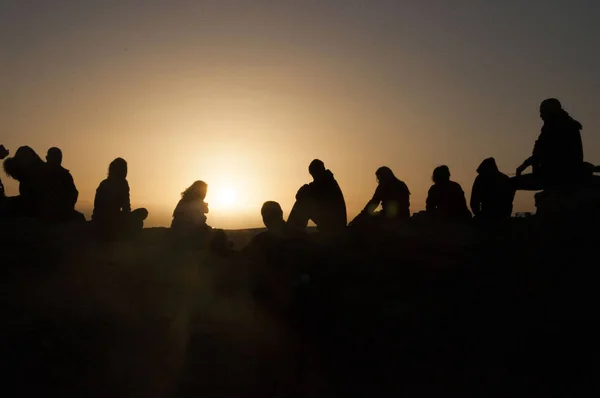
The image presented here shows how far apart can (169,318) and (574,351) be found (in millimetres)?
5263

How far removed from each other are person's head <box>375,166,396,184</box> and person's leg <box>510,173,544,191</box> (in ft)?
7.29

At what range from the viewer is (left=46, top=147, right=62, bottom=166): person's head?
1201 cm

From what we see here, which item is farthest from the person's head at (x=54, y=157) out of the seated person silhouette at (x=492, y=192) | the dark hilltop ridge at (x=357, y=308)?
the seated person silhouette at (x=492, y=192)

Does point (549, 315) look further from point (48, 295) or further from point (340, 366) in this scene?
point (48, 295)

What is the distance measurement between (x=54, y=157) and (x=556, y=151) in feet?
30.8

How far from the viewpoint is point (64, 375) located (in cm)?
688

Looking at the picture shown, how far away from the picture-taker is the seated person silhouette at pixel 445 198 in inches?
388

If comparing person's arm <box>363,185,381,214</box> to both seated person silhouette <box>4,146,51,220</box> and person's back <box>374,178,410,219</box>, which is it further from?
seated person silhouette <box>4,146,51,220</box>

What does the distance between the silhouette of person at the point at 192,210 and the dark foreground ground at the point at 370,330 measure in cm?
217

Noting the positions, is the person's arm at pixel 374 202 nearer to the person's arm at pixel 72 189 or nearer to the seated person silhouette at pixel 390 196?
the seated person silhouette at pixel 390 196

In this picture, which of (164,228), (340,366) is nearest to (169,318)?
(340,366)

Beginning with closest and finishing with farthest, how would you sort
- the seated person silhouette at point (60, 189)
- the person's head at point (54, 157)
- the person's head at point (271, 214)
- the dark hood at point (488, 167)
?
the person's head at point (271, 214) → the dark hood at point (488, 167) → the seated person silhouette at point (60, 189) → the person's head at point (54, 157)

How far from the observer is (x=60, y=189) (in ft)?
38.9

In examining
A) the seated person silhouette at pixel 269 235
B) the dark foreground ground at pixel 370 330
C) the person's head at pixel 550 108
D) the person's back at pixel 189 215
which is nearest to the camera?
the dark foreground ground at pixel 370 330
